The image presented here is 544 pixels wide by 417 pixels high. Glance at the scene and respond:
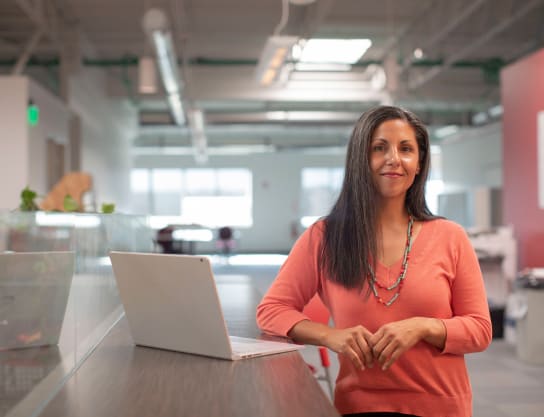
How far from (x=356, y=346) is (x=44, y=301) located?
0.78 meters

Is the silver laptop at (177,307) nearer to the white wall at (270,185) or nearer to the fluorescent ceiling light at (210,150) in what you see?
the fluorescent ceiling light at (210,150)

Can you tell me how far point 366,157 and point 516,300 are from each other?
4925 mm

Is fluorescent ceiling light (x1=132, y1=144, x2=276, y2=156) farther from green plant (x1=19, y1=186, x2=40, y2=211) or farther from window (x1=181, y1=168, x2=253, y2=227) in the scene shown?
green plant (x1=19, y1=186, x2=40, y2=211)

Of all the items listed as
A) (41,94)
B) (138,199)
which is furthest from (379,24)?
(138,199)

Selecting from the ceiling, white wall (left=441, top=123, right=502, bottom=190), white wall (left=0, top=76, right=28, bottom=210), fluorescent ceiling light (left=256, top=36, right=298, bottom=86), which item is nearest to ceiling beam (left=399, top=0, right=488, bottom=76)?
the ceiling

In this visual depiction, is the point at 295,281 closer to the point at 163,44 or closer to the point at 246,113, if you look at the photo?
the point at 163,44

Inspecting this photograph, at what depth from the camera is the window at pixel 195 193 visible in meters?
22.3

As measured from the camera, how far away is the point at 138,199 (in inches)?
878

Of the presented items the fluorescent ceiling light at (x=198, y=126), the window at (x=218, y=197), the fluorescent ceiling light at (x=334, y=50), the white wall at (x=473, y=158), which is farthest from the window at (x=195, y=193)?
the fluorescent ceiling light at (x=334, y=50)

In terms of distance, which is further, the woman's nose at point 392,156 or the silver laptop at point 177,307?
the woman's nose at point 392,156

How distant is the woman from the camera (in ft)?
5.54

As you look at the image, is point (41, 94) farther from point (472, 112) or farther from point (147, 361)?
point (472, 112)

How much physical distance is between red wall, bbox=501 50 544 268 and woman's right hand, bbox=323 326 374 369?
6258mm

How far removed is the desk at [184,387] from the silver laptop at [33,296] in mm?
146
